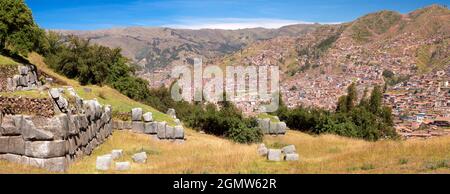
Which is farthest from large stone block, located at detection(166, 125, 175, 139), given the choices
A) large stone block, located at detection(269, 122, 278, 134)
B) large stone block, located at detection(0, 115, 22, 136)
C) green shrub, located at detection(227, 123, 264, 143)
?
large stone block, located at detection(0, 115, 22, 136)

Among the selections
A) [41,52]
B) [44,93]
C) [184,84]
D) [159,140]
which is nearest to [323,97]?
[184,84]

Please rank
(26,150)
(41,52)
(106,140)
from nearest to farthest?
(26,150) < (106,140) < (41,52)

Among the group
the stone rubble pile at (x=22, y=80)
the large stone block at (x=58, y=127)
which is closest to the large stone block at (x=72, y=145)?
the large stone block at (x=58, y=127)

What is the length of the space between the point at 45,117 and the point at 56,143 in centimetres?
96

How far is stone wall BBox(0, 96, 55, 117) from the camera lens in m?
17.1

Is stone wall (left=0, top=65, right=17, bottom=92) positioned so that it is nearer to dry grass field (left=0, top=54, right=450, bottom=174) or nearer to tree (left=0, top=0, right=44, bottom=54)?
tree (left=0, top=0, right=44, bottom=54)

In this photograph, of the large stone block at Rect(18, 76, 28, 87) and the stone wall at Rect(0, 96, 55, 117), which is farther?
the large stone block at Rect(18, 76, 28, 87)

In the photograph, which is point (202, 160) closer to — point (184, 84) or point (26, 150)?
point (26, 150)

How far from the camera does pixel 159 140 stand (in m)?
31.0

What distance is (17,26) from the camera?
161ft

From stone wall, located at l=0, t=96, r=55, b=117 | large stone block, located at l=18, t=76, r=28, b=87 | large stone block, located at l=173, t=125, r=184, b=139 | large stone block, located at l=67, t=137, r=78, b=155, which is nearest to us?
stone wall, located at l=0, t=96, r=55, b=117

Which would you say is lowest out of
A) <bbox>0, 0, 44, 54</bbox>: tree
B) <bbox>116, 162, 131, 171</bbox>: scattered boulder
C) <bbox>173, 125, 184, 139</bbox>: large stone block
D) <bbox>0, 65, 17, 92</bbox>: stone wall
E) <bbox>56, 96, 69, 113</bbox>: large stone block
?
<bbox>173, 125, 184, 139</bbox>: large stone block

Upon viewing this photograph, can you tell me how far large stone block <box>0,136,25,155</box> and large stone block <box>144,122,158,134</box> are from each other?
49.2 feet

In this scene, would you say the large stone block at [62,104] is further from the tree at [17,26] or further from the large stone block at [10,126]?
the tree at [17,26]
